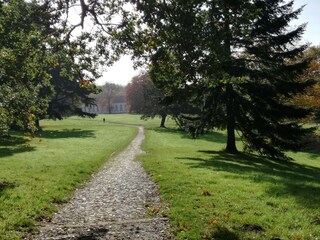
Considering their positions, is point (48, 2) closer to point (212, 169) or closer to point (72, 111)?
point (212, 169)

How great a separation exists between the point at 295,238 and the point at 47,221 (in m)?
6.97

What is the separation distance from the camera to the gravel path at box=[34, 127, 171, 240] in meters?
9.12

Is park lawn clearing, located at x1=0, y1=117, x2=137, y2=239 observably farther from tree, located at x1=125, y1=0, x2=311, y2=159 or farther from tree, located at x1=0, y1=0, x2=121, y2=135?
tree, located at x1=125, y1=0, x2=311, y2=159

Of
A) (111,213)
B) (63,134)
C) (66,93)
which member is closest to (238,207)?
(111,213)

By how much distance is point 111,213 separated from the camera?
11.1m

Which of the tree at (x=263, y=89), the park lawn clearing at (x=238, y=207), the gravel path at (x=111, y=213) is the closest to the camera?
the park lawn clearing at (x=238, y=207)

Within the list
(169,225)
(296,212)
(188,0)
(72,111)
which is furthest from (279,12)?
(72,111)

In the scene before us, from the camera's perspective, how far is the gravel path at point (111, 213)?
912 centimetres

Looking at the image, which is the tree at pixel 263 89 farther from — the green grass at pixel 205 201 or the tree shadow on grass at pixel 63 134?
the tree shadow on grass at pixel 63 134

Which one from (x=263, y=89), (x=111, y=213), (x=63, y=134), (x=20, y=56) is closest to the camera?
(x=111, y=213)

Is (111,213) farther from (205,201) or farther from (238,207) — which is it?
(238,207)

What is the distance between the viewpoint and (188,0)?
1086cm

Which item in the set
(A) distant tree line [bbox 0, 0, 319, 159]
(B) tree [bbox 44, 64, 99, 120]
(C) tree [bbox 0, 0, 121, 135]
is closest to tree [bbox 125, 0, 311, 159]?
(A) distant tree line [bbox 0, 0, 319, 159]

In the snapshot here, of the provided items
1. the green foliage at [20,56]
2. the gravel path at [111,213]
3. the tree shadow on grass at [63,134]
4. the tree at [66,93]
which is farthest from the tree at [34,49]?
the tree at [66,93]
